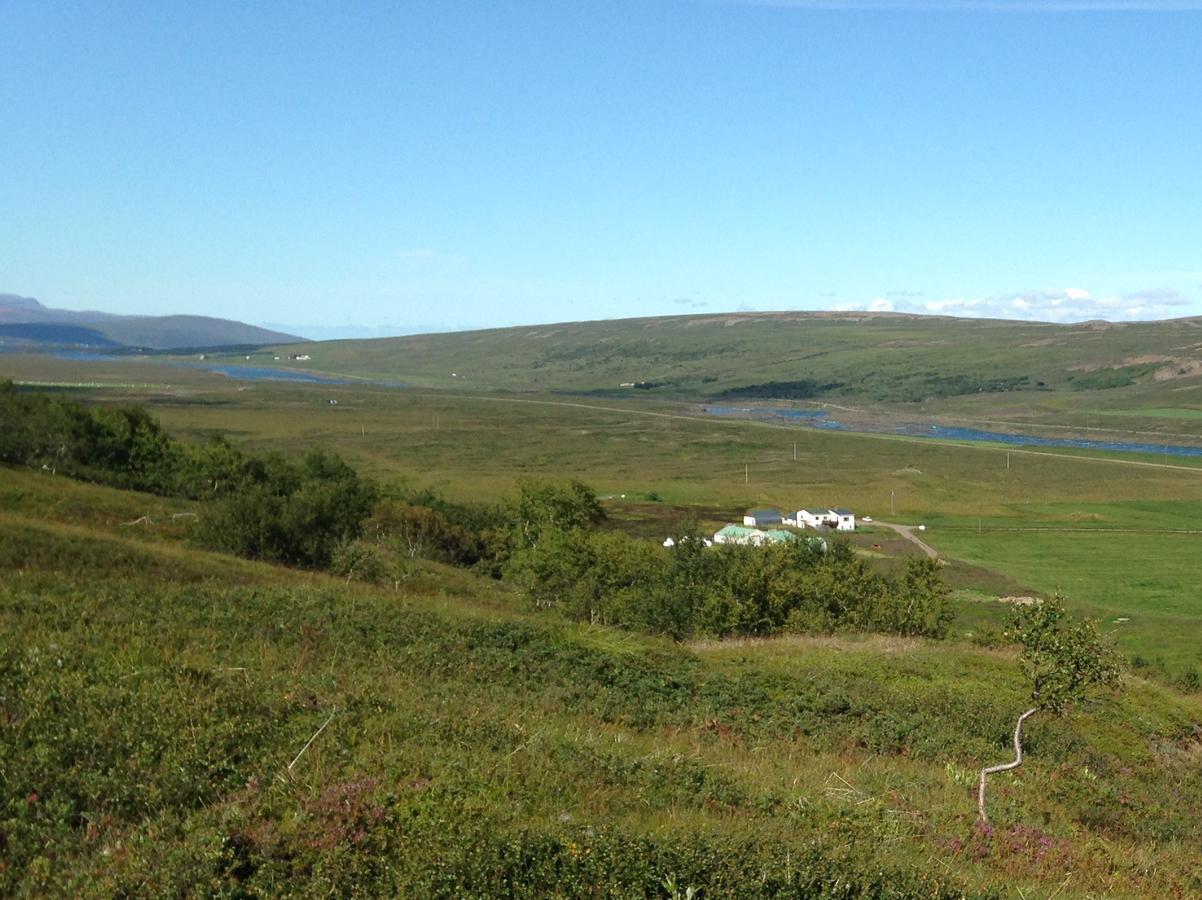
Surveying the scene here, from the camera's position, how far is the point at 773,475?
370 feet

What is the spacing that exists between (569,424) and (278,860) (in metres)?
154

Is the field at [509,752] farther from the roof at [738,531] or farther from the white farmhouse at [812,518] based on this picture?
the white farmhouse at [812,518]

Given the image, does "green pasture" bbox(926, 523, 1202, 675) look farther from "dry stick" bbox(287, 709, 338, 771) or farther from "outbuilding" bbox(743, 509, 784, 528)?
"dry stick" bbox(287, 709, 338, 771)

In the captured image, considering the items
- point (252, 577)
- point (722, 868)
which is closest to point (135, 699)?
point (722, 868)

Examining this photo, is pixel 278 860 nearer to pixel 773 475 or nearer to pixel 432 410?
pixel 773 475

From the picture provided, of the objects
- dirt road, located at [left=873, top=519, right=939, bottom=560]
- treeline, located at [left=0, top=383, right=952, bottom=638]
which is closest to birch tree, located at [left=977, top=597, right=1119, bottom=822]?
treeline, located at [left=0, top=383, right=952, bottom=638]

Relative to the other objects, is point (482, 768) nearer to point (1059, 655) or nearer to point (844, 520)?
point (1059, 655)

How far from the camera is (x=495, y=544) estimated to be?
5759cm

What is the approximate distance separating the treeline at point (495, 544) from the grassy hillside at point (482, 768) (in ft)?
29.2

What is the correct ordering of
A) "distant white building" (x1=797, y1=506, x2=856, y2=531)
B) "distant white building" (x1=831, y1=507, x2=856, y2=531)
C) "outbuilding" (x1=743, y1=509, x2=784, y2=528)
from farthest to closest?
"distant white building" (x1=797, y1=506, x2=856, y2=531), "distant white building" (x1=831, y1=507, x2=856, y2=531), "outbuilding" (x1=743, y1=509, x2=784, y2=528)

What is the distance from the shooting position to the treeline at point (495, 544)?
30828mm

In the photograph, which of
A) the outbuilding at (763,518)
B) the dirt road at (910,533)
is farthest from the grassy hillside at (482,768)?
the outbuilding at (763,518)

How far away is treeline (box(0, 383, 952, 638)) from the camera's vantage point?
30828mm

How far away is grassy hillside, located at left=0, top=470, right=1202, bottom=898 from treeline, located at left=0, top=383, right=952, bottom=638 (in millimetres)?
8914
